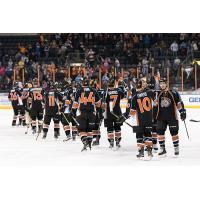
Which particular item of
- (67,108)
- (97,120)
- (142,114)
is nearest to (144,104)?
(142,114)

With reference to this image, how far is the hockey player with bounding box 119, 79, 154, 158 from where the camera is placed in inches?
350

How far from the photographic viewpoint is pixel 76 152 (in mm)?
10141

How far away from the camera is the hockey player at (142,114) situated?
350 inches

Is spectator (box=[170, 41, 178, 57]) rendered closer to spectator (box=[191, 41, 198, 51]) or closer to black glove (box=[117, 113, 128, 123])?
spectator (box=[191, 41, 198, 51])

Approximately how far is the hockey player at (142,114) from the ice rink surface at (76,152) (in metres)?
0.30

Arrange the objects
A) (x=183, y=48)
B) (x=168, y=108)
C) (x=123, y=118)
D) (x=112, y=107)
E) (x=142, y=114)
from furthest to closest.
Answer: (x=183, y=48)
(x=112, y=107)
(x=123, y=118)
(x=168, y=108)
(x=142, y=114)

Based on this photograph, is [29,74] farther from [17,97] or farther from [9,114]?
[17,97]

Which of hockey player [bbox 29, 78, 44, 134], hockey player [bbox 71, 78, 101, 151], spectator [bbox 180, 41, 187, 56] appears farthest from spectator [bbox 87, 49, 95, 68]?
hockey player [bbox 71, 78, 101, 151]

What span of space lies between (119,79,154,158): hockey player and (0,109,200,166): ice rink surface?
11.9 inches

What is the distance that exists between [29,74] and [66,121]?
34.1 feet

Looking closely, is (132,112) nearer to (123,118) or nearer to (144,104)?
(144,104)

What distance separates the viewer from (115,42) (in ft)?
79.8

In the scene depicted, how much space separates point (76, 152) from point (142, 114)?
1.74 metres

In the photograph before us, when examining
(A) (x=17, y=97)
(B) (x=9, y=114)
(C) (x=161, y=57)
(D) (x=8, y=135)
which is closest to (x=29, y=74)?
(B) (x=9, y=114)
